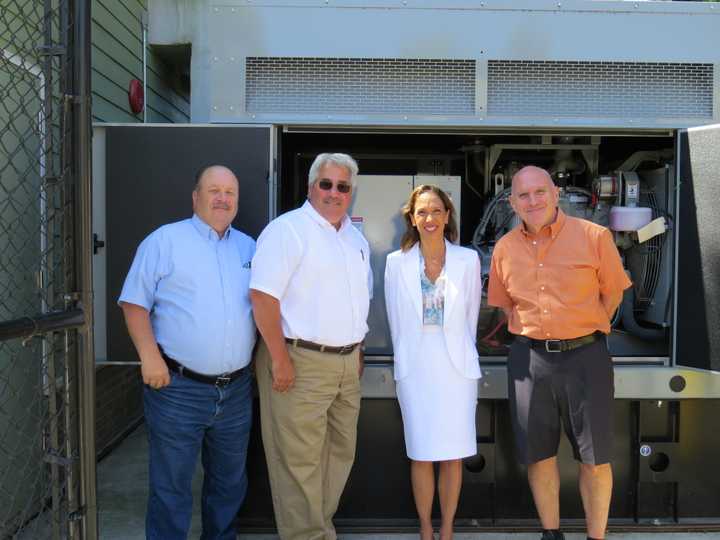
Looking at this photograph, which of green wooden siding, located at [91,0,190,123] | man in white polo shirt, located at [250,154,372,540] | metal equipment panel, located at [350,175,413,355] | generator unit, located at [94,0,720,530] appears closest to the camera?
man in white polo shirt, located at [250,154,372,540]

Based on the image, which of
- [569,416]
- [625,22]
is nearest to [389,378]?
[569,416]

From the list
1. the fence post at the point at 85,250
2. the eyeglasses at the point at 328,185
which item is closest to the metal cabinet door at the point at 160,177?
the eyeglasses at the point at 328,185

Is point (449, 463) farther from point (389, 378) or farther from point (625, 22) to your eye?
point (625, 22)

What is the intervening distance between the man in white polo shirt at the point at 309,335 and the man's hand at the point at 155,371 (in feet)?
1.29

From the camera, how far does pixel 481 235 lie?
374cm

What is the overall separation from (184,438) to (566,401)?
60.2 inches

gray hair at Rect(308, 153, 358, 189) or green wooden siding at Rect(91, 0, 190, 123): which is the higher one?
green wooden siding at Rect(91, 0, 190, 123)

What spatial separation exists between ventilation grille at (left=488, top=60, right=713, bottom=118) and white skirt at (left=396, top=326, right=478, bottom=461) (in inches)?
43.9

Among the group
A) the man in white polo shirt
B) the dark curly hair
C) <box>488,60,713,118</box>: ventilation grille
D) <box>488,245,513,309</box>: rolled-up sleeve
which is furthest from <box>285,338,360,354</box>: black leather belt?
<box>488,60,713,118</box>: ventilation grille

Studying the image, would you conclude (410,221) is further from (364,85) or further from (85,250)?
(85,250)

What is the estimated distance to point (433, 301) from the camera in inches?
113

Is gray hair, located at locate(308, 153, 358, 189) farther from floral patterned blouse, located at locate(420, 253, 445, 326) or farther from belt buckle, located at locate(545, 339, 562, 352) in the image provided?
belt buckle, located at locate(545, 339, 562, 352)

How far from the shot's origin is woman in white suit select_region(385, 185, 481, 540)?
283 centimetres

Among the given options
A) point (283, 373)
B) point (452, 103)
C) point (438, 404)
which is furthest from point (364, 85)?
point (438, 404)
